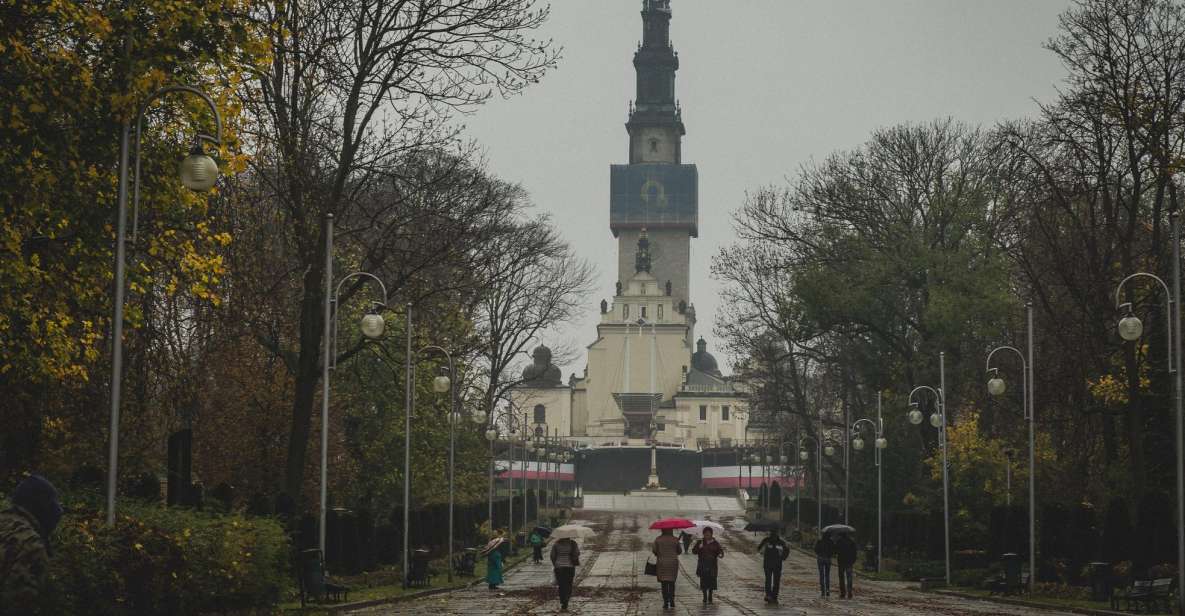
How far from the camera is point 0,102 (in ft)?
63.5

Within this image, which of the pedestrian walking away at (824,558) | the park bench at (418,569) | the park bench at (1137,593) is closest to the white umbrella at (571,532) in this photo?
the park bench at (418,569)

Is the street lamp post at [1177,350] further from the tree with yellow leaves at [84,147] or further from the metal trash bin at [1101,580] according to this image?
the tree with yellow leaves at [84,147]

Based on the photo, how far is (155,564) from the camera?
1784 centimetres

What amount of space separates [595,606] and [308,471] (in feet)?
50.7

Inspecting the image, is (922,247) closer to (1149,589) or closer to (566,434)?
(1149,589)

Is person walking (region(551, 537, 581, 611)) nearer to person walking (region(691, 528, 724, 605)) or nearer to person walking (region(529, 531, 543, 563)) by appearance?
person walking (region(691, 528, 724, 605))

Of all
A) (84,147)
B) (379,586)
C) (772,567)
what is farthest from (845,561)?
(84,147)

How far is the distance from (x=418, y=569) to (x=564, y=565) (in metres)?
9.08

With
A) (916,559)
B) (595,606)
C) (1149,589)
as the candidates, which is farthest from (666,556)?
(916,559)

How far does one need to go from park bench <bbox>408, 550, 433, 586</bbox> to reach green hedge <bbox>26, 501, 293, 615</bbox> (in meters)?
14.4

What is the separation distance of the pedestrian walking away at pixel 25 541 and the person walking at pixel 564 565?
18024mm

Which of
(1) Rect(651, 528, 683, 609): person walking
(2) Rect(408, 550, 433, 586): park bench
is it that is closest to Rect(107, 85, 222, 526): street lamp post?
(1) Rect(651, 528, 683, 609): person walking

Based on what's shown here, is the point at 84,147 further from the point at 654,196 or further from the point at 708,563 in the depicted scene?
the point at 654,196

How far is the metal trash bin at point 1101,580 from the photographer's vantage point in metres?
31.4
